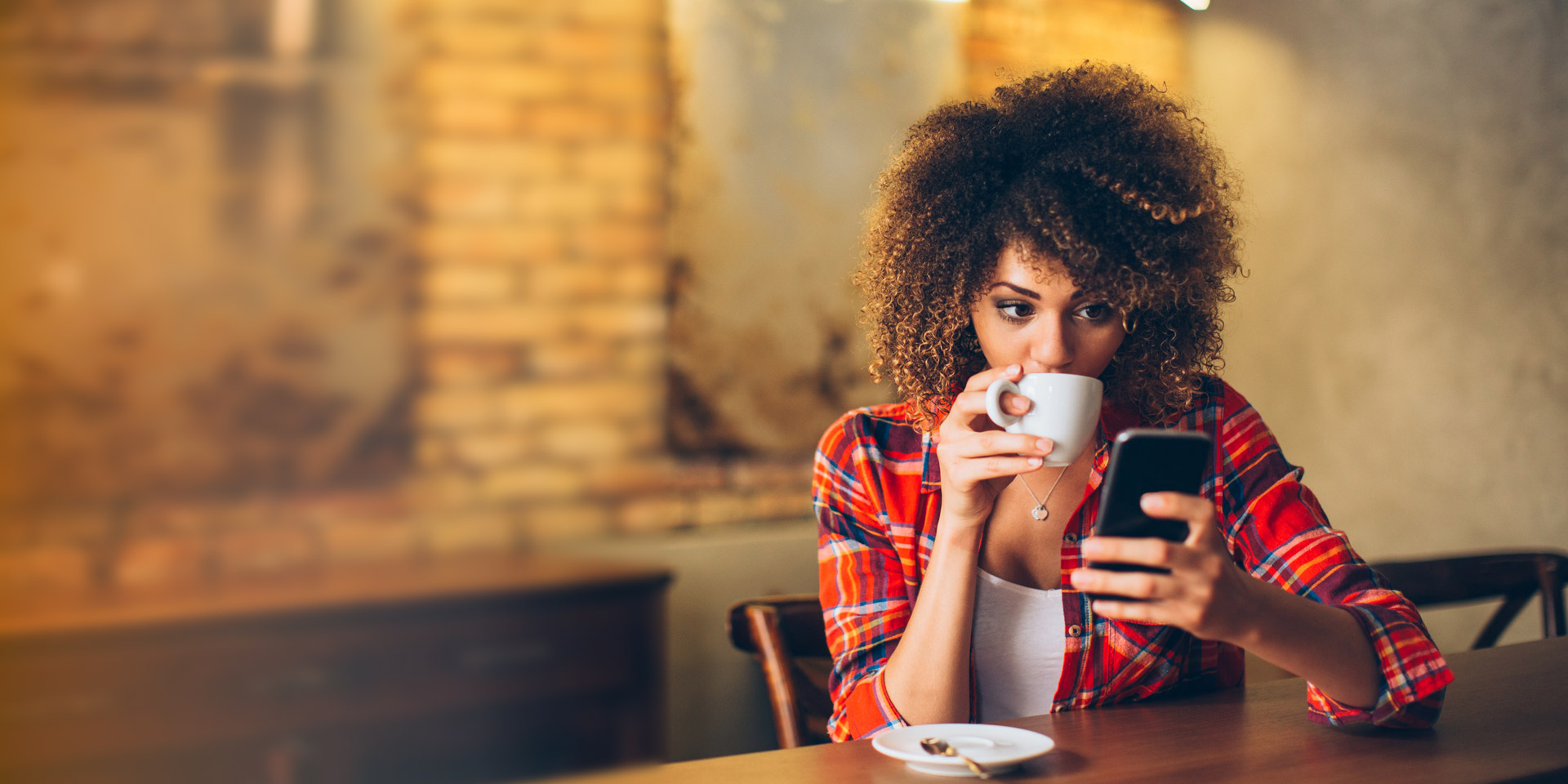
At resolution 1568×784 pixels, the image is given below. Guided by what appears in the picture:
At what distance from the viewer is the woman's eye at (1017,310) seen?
109 centimetres

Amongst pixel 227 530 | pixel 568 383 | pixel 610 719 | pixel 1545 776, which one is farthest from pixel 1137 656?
pixel 227 530

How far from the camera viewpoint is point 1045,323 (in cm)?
107

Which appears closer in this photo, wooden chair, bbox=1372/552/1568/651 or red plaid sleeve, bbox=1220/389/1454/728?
red plaid sleeve, bbox=1220/389/1454/728

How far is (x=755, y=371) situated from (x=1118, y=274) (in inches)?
43.8

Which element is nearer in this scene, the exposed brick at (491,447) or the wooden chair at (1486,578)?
the exposed brick at (491,447)

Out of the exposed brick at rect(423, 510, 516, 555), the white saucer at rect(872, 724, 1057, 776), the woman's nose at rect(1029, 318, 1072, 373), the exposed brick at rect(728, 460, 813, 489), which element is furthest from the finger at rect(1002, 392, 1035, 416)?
the exposed brick at rect(728, 460, 813, 489)

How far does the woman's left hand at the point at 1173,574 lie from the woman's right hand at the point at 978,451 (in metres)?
0.15

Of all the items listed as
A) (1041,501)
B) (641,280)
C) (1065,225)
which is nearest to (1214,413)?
(1041,501)

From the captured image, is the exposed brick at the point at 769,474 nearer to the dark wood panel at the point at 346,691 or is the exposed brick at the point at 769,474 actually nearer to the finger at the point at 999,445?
the finger at the point at 999,445

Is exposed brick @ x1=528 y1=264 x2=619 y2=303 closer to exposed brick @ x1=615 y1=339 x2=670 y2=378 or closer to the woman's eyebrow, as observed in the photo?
exposed brick @ x1=615 y1=339 x2=670 y2=378

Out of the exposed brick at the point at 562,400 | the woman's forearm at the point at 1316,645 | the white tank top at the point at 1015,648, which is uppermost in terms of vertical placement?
the exposed brick at the point at 562,400

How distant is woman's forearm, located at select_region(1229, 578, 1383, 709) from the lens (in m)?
0.84

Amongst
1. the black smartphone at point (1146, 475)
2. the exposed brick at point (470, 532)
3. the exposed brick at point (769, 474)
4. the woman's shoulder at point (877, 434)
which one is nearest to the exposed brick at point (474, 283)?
the exposed brick at point (470, 532)

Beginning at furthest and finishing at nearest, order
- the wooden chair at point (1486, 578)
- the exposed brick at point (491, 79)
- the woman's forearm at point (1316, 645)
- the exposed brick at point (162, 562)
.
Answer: the wooden chair at point (1486, 578) < the woman's forearm at point (1316, 645) < the exposed brick at point (491, 79) < the exposed brick at point (162, 562)
